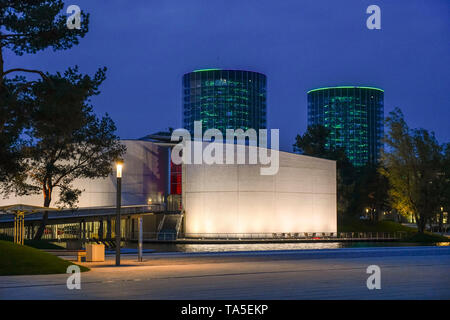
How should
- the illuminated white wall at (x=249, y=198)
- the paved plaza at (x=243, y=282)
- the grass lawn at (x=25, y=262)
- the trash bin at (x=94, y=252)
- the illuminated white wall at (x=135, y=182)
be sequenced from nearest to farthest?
the paved plaza at (x=243, y=282) → the grass lawn at (x=25, y=262) → the trash bin at (x=94, y=252) → the illuminated white wall at (x=249, y=198) → the illuminated white wall at (x=135, y=182)

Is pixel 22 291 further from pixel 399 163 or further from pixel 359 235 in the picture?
pixel 359 235

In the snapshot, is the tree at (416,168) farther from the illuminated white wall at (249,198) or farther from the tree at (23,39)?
the tree at (23,39)

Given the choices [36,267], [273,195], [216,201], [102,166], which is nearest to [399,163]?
[273,195]

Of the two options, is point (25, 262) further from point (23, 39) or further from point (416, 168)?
point (416, 168)

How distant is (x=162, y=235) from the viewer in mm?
67250

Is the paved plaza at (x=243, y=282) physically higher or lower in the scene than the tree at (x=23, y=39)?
lower

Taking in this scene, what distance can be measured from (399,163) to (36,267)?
64566 millimetres

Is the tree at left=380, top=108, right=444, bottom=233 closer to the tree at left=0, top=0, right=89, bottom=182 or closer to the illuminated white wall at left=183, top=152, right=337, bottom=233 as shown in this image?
the illuminated white wall at left=183, top=152, right=337, bottom=233

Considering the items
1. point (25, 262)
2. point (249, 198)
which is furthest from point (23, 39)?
point (249, 198)

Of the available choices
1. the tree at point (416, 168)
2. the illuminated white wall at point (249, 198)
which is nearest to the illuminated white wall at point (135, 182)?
the illuminated white wall at point (249, 198)

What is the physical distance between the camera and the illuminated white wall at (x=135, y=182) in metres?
71.5

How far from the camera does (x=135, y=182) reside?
7512 cm

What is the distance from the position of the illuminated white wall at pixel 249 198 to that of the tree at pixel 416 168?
1255cm

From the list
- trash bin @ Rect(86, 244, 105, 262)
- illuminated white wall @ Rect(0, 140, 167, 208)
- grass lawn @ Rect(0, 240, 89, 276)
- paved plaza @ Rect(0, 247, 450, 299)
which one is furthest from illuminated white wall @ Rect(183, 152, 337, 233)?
grass lawn @ Rect(0, 240, 89, 276)
